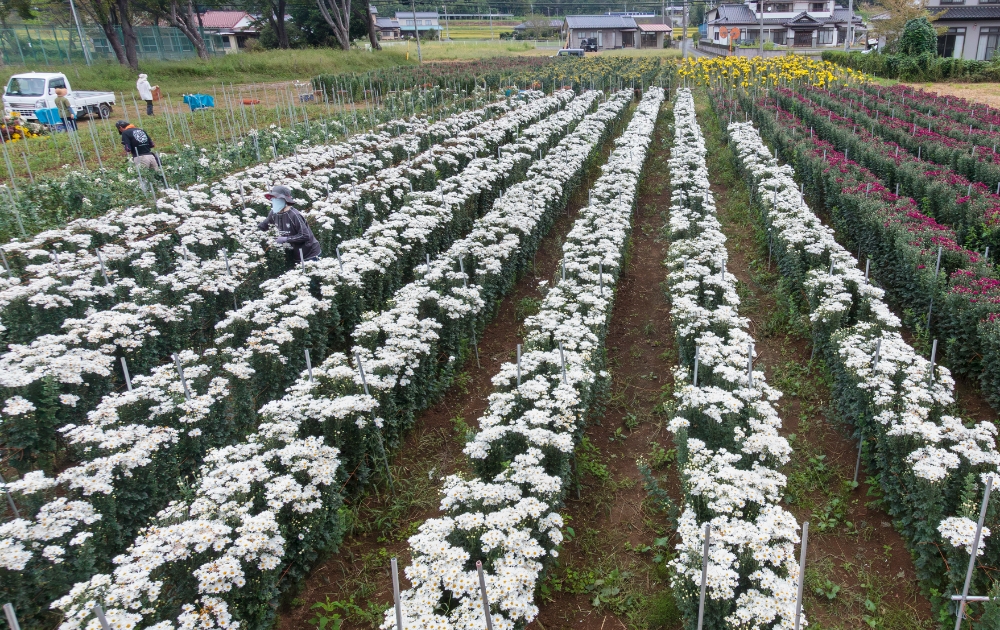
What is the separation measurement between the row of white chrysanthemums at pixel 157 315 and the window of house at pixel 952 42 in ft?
151

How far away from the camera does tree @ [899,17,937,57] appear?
37844mm

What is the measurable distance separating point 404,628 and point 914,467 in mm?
4186

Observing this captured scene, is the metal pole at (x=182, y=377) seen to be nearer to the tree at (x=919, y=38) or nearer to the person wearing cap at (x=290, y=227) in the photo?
the person wearing cap at (x=290, y=227)

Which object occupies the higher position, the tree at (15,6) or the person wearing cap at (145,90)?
the tree at (15,6)

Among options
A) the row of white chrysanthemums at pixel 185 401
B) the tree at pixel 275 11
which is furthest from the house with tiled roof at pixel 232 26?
the row of white chrysanthemums at pixel 185 401

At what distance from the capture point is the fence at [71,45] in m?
32.2

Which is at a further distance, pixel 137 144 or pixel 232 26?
pixel 232 26

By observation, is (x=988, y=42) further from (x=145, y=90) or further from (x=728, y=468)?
(x=728, y=468)

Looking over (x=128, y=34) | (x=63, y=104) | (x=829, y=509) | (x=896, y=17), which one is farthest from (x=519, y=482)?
(x=896, y=17)

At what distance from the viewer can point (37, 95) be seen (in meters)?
23.7

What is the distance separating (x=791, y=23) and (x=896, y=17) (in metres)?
29.6

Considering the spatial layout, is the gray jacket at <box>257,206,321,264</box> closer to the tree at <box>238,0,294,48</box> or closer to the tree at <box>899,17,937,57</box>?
the tree at <box>899,17,937,57</box>

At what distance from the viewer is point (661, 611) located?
17.0ft

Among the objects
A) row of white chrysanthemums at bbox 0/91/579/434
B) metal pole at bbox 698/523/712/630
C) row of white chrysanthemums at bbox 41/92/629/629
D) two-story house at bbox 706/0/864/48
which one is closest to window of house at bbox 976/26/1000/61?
two-story house at bbox 706/0/864/48
